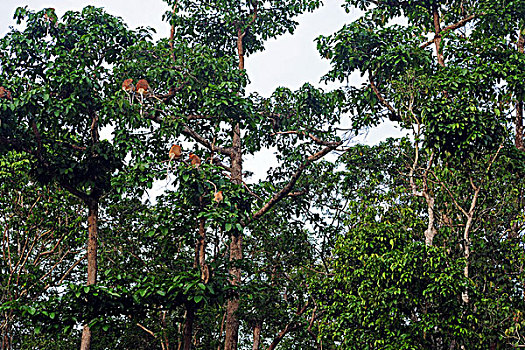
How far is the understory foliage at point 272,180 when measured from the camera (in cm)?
690

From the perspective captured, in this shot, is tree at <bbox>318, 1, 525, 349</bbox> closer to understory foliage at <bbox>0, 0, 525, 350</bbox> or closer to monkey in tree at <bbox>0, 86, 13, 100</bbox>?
understory foliage at <bbox>0, 0, 525, 350</bbox>

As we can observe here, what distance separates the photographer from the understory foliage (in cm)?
690

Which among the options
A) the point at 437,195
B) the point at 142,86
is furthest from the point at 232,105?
the point at 437,195

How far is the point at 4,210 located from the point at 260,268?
4.86 meters

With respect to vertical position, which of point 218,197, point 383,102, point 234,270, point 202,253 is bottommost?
point 202,253

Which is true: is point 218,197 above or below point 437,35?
below

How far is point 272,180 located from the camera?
1067 cm

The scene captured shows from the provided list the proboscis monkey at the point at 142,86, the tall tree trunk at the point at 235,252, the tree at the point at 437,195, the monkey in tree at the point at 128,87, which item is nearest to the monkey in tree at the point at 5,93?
the monkey in tree at the point at 128,87

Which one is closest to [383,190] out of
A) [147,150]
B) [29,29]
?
[147,150]

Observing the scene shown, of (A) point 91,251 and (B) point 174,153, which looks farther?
(A) point 91,251

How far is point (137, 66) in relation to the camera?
349 inches

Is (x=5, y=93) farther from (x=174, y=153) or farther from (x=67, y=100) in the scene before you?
(x=174, y=153)

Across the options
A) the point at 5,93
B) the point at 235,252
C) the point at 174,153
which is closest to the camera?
the point at 174,153

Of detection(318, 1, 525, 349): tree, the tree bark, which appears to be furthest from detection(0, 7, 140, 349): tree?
the tree bark
